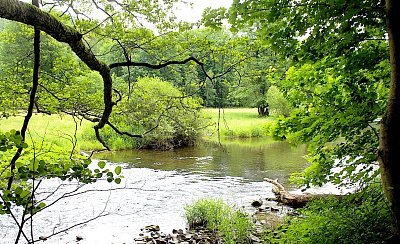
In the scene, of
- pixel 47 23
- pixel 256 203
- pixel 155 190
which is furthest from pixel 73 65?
pixel 256 203

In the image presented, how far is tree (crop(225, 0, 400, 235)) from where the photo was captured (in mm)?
3025

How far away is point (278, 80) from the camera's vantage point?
177 inches

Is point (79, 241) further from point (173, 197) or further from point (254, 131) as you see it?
point (254, 131)

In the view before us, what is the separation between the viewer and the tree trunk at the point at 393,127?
2021mm

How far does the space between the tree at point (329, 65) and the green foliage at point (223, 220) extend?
2879 millimetres

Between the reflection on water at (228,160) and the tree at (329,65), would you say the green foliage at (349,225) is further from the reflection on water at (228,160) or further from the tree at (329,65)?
the reflection on water at (228,160)

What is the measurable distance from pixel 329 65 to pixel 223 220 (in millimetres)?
4418

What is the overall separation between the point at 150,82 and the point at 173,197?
36.3 feet

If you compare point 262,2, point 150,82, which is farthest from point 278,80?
point 150,82

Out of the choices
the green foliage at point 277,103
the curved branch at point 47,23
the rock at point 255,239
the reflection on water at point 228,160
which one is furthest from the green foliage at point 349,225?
the green foliage at point 277,103

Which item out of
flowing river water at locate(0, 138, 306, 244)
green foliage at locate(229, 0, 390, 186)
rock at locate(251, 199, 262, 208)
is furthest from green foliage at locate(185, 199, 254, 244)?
green foliage at locate(229, 0, 390, 186)

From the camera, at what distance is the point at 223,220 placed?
7227 millimetres

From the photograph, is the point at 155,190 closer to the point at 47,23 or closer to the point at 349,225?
the point at 47,23

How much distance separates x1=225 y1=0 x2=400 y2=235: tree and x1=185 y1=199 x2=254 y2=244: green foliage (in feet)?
9.45
